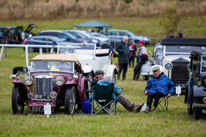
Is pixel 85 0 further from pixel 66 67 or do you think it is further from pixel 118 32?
pixel 66 67

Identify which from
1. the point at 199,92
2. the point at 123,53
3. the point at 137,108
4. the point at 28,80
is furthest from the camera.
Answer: the point at 123,53

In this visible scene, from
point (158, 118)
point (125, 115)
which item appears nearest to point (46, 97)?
point (125, 115)

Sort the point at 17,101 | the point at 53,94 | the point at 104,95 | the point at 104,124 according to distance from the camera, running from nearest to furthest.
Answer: the point at 104,124, the point at 53,94, the point at 17,101, the point at 104,95

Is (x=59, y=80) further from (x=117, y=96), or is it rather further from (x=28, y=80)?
(x=117, y=96)

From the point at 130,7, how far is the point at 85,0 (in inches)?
417

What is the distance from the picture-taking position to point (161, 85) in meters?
9.12

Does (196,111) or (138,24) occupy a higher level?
(138,24)

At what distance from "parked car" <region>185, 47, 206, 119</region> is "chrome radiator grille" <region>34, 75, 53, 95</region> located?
342 centimetres

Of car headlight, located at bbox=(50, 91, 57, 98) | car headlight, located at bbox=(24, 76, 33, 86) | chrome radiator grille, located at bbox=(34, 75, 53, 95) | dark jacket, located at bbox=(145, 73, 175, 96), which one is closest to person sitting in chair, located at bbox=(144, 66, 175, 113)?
dark jacket, located at bbox=(145, 73, 175, 96)

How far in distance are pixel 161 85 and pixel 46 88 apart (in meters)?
3.04

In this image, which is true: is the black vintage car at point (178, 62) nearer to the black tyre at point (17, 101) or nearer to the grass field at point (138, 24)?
the black tyre at point (17, 101)

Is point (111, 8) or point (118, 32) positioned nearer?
point (118, 32)

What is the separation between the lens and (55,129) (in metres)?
6.77

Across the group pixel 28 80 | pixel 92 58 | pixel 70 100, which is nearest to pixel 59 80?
pixel 70 100
